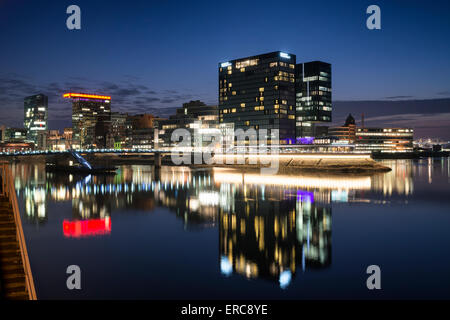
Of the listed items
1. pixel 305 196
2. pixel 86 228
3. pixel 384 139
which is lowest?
pixel 86 228

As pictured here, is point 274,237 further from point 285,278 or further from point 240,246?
point 285,278

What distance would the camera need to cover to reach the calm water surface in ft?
42.9

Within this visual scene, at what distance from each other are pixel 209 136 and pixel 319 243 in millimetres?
132768

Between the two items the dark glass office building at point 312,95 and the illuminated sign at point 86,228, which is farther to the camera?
the dark glass office building at point 312,95

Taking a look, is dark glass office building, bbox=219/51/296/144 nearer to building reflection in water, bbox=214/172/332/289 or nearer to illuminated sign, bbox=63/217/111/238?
building reflection in water, bbox=214/172/332/289

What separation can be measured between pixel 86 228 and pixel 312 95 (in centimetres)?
15841

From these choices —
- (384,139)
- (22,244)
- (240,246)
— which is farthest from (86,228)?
(384,139)

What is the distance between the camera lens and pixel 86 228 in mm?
24109

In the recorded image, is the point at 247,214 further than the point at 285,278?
Yes

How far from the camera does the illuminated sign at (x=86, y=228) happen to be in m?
22.6

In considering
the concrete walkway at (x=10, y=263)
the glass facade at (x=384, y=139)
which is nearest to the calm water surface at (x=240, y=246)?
the concrete walkway at (x=10, y=263)

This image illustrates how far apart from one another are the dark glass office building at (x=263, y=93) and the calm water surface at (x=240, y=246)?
4346 inches

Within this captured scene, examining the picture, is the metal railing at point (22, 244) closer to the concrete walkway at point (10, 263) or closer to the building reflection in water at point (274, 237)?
the concrete walkway at point (10, 263)

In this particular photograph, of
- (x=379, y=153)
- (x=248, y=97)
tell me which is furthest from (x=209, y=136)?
(x=379, y=153)
